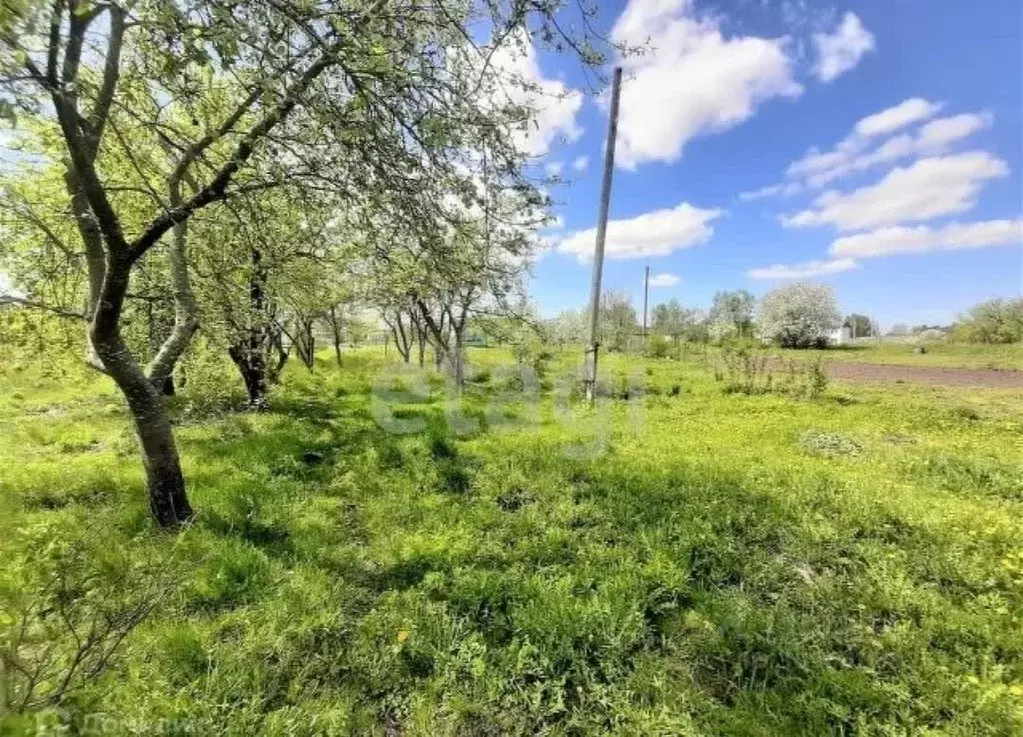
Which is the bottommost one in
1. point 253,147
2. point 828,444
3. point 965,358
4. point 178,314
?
point 828,444

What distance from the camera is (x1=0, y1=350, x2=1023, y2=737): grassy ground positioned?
282cm

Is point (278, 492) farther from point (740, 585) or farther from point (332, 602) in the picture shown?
point (740, 585)

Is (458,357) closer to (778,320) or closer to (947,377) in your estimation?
(947,377)

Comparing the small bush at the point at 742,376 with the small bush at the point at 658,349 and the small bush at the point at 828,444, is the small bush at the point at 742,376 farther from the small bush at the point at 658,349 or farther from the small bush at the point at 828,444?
the small bush at the point at 658,349

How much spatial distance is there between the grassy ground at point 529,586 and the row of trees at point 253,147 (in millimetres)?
1548

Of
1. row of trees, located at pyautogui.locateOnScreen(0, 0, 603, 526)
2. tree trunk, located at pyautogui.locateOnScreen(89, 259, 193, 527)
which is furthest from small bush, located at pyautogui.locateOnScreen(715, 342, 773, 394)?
tree trunk, located at pyautogui.locateOnScreen(89, 259, 193, 527)

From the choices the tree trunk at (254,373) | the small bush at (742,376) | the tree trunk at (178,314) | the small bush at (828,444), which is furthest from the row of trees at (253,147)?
the small bush at (742,376)

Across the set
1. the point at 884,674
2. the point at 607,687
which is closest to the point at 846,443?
the point at 884,674

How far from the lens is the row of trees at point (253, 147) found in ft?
8.23

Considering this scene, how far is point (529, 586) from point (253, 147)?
4.11 meters

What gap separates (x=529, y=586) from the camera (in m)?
3.94

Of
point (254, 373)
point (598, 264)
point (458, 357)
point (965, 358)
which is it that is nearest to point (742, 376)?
point (598, 264)

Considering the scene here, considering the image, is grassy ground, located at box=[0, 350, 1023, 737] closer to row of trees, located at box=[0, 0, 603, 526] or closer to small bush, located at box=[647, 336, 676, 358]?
row of trees, located at box=[0, 0, 603, 526]

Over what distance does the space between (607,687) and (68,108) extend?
15.8 feet
